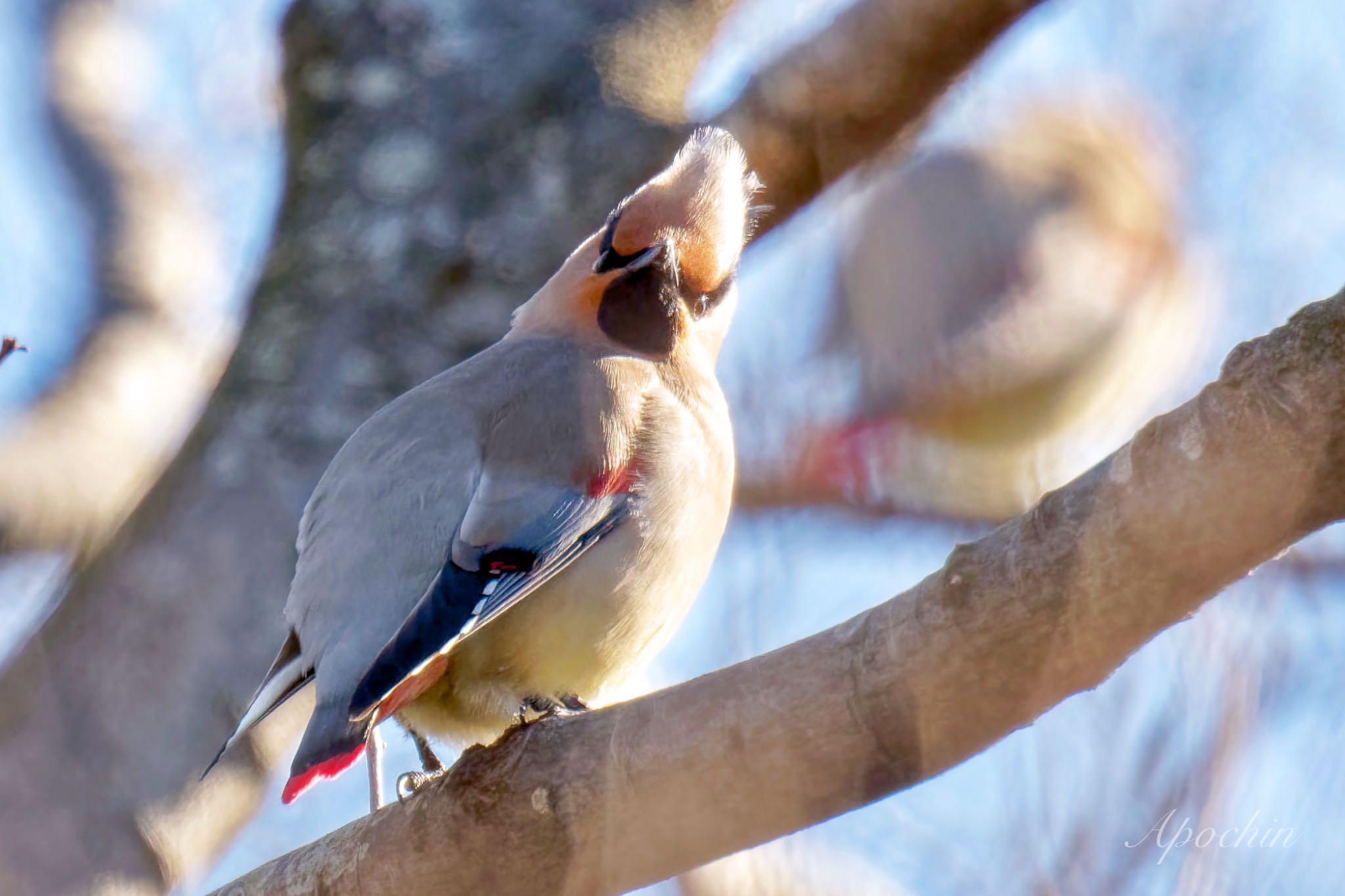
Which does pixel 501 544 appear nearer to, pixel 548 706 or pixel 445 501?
pixel 445 501

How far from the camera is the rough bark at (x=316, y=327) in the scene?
2.85 m

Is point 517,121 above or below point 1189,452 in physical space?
above

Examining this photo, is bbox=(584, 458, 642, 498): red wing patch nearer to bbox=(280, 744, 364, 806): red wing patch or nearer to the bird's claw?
the bird's claw

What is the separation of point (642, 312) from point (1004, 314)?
0.73 m

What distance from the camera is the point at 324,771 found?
2068mm

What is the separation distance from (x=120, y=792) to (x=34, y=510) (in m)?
0.58

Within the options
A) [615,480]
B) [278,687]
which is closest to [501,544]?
[615,480]

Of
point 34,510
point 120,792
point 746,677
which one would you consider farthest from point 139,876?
point 746,677

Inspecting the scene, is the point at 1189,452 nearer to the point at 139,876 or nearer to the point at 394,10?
the point at 139,876

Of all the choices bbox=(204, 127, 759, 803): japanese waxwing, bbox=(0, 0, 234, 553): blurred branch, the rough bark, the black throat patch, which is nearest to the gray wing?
bbox=(204, 127, 759, 803): japanese waxwing

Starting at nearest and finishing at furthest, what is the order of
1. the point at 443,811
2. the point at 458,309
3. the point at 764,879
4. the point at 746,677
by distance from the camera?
the point at 746,677 < the point at 443,811 < the point at 764,879 < the point at 458,309

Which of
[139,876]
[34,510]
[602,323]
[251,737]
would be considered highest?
[34,510]

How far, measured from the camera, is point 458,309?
3.35 m

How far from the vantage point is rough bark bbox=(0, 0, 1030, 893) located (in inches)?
112
